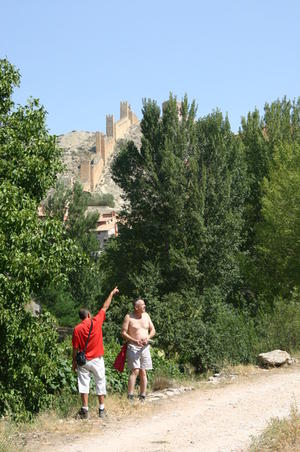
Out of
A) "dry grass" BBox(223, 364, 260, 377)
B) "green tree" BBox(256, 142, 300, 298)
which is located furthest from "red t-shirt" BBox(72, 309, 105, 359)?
"green tree" BBox(256, 142, 300, 298)

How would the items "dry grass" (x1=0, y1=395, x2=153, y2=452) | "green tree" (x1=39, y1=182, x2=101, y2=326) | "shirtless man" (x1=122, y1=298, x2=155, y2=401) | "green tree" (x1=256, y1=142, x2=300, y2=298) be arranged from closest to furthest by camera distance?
"dry grass" (x1=0, y1=395, x2=153, y2=452) → "shirtless man" (x1=122, y1=298, x2=155, y2=401) → "green tree" (x1=256, y1=142, x2=300, y2=298) → "green tree" (x1=39, y1=182, x2=101, y2=326)

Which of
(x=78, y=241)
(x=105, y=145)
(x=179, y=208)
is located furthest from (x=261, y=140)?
(x=105, y=145)

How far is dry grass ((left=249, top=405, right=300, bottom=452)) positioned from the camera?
22.8 feet

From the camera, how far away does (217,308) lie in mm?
20656

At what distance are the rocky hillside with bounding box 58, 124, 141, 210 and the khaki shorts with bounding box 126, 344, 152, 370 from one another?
82.6 m

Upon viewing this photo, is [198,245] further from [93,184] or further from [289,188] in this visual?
→ [93,184]

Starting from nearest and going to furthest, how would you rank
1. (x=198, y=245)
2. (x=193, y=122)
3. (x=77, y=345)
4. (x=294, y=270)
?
1. (x=77, y=345)
2. (x=294, y=270)
3. (x=198, y=245)
4. (x=193, y=122)

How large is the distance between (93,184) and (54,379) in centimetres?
10532

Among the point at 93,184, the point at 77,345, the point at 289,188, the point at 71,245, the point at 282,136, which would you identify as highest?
the point at 93,184

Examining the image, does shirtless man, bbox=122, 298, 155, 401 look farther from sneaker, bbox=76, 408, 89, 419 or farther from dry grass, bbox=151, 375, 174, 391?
dry grass, bbox=151, 375, 174, 391

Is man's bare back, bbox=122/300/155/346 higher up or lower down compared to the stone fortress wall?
lower down

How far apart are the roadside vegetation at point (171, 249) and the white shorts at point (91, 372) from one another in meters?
0.80

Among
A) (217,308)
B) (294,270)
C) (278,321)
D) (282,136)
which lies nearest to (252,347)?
(278,321)

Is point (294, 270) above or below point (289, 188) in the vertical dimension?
below
